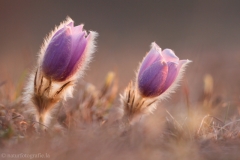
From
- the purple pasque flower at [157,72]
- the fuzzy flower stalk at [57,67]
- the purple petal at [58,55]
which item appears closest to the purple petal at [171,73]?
the purple pasque flower at [157,72]

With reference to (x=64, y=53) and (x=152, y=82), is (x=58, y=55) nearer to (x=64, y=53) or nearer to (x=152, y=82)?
(x=64, y=53)

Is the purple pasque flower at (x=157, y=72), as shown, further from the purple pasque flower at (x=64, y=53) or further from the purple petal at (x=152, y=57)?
the purple pasque flower at (x=64, y=53)

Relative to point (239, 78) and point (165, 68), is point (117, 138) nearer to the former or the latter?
point (165, 68)

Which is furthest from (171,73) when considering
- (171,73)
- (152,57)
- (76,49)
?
(76,49)

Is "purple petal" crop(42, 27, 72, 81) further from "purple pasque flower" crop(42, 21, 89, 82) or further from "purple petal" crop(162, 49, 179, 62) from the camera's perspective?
"purple petal" crop(162, 49, 179, 62)

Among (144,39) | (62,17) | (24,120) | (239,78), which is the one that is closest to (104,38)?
(144,39)
